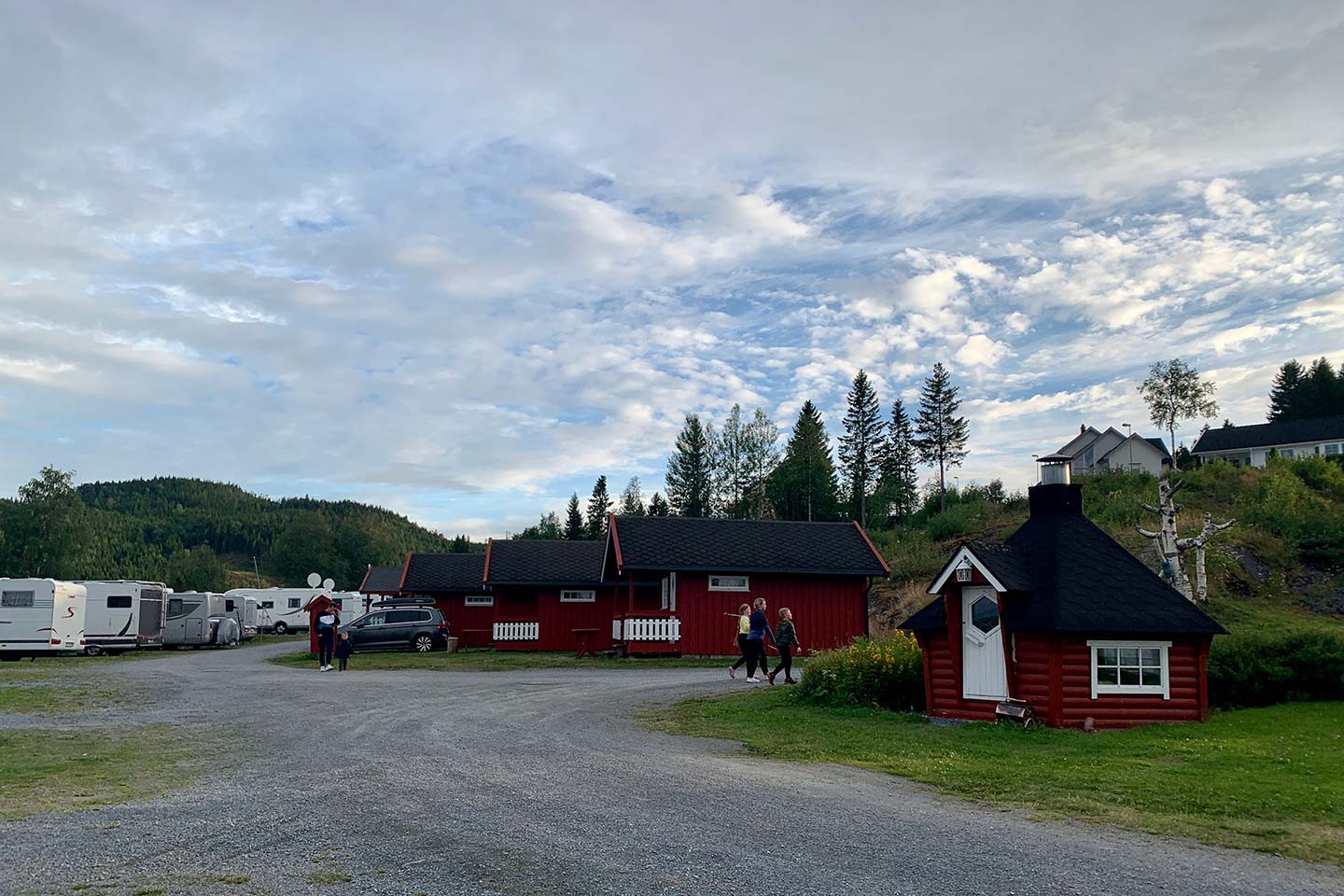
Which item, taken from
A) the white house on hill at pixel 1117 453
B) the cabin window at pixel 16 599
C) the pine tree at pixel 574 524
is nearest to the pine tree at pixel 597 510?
the pine tree at pixel 574 524

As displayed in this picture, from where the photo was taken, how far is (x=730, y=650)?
2975cm

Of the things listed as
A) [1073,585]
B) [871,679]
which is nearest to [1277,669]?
[1073,585]

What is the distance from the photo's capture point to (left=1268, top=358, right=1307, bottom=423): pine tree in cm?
8156

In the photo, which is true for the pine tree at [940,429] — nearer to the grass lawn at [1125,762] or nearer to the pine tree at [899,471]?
the pine tree at [899,471]

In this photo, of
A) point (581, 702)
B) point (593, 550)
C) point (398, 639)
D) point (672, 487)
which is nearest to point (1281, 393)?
point (672, 487)

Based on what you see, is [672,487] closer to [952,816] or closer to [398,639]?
[398,639]

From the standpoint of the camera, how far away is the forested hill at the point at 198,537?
216 ft

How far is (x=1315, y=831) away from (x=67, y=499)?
73.6 m

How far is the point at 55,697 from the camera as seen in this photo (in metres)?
19.3

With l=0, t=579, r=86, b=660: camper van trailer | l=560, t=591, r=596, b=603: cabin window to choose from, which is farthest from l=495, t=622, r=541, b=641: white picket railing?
l=0, t=579, r=86, b=660: camper van trailer

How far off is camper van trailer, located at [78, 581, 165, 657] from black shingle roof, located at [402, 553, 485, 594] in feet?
33.2

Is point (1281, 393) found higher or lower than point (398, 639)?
higher

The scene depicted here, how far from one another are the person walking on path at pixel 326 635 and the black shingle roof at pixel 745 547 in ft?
26.5

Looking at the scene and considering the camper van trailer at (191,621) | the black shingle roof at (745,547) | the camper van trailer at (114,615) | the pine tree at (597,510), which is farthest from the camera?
the pine tree at (597,510)
